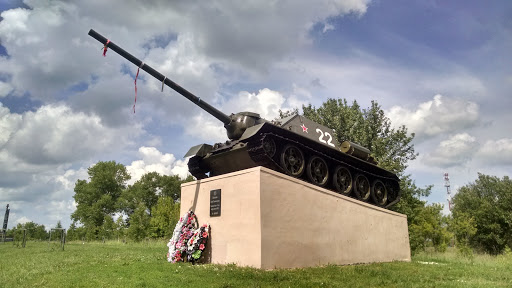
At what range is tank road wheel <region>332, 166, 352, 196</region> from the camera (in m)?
12.6

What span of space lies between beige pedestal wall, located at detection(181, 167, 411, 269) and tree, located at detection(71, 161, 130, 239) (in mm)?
35645

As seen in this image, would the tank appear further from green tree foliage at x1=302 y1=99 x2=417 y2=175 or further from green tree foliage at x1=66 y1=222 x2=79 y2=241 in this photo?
green tree foliage at x1=66 y1=222 x2=79 y2=241

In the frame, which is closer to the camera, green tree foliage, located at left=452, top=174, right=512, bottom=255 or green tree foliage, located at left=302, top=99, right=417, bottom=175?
green tree foliage, located at left=302, top=99, right=417, bottom=175

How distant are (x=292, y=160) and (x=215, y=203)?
8.83ft

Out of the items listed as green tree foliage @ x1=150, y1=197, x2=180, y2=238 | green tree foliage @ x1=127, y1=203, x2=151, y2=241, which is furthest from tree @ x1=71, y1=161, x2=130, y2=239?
green tree foliage @ x1=150, y1=197, x2=180, y2=238

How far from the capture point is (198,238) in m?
9.82

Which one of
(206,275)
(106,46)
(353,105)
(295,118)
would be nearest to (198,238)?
(206,275)

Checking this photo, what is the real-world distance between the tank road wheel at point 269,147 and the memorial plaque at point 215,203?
1.77 meters

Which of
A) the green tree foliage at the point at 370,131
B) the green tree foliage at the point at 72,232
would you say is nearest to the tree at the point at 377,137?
the green tree foliage at the point at 370,131

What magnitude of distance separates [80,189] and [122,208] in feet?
20.9

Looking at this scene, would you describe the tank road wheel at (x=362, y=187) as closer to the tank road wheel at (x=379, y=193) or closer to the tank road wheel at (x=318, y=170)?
the tank road wheel at (x=379, y=193)

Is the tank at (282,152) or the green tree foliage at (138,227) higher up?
the tank at (282,152)

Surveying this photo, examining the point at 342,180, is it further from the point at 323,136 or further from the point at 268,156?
the point at 268,156

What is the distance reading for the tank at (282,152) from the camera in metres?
10.3
